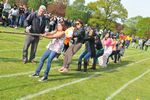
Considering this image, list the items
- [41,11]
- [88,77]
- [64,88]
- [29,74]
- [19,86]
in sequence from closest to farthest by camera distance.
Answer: [19,86] → [64,88] → [29,74] → [41,11] → [88,77]

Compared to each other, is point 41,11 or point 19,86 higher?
point 41,11

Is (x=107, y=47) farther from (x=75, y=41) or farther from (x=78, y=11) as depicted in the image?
(x=78, y=11)

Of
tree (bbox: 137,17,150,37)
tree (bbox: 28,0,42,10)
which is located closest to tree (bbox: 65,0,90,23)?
tree (bbox: 28,0,42,10)

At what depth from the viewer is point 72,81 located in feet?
47.9

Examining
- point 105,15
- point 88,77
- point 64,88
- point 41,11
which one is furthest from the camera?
point 105,15

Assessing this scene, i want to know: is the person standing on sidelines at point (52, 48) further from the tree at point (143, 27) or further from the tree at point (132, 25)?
the tree at point (132, 25)

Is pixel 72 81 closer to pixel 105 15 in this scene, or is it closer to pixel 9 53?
pixel 9 53

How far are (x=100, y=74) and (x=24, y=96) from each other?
772 cm

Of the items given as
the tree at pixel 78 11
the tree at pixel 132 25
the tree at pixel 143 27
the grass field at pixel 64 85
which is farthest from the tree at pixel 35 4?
the grass field at pixel 64 85

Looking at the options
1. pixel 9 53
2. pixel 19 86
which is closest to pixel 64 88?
pixel 19 86

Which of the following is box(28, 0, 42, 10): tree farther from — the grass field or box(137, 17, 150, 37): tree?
the grass field

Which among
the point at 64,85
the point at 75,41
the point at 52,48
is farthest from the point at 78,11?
the point at 64,85

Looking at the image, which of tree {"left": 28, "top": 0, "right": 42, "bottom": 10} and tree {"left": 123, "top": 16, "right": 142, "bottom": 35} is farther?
tree {"left": 123, "top": 16, "right": 142, "bottom": 35}

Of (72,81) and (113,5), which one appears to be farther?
(113,5)
